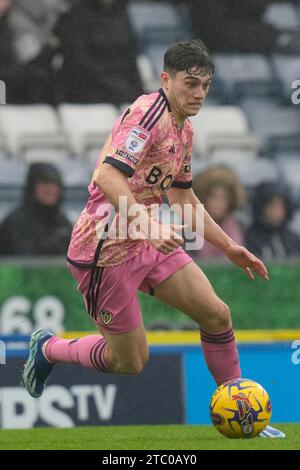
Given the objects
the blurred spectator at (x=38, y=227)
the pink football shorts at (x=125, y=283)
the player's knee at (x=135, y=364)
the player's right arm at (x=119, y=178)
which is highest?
the blurred spectator at (x=38, y=227)

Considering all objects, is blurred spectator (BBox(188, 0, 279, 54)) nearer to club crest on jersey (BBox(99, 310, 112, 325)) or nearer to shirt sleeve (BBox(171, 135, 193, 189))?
shirt sleeve (BBox(171, 135, 193, 189))

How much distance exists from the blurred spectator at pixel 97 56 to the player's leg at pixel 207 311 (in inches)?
173

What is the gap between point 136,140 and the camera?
231 inches

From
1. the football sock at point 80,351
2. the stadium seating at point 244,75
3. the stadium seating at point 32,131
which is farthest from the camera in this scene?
the stadium seating at point 244,75

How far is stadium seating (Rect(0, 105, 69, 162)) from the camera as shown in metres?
10.4

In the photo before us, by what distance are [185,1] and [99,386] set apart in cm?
475

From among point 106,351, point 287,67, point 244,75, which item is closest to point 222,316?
point 106,351

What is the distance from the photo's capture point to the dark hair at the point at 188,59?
237 inches

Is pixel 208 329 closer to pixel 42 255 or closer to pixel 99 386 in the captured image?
pixel 99 386

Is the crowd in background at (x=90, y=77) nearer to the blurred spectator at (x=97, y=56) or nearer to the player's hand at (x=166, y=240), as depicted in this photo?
the blurred spectator at (x=97, y=56)

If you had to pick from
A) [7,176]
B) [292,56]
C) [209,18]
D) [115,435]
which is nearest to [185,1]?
[209,18]

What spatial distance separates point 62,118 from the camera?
10562 millimetres

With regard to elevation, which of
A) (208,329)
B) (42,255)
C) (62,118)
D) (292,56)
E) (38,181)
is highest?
(292,56)

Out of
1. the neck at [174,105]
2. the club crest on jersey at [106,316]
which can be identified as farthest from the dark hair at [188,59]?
the club crest on jersey at [106,316]
